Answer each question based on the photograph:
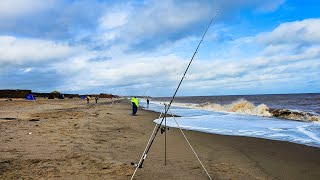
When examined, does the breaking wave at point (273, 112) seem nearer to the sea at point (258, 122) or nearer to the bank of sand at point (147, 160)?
the sea at point (258, 122)

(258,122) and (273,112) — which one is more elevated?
(273,112)

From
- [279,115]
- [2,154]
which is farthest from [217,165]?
[279,115]

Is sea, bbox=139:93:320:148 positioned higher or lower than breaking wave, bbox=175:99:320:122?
lower

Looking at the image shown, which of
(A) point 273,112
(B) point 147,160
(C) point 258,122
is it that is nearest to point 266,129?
(C) point 258,122

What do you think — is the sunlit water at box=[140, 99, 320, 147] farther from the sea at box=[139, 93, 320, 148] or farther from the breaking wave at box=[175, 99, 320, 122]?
the breaking wave at box=[175, 99, 320, 122]

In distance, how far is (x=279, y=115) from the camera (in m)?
25.5

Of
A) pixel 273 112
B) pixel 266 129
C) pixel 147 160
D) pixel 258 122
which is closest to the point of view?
pixel 147 160

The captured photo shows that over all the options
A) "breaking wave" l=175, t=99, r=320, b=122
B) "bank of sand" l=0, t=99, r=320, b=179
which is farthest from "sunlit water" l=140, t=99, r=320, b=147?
"breaking wave" l=175, t=99, r=320, b=122

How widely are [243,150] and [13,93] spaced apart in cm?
6707

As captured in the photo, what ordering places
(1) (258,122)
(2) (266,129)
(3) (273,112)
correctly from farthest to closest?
(3) (273,112)
(1) (258,122)
(2) (266,129)

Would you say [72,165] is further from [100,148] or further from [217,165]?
[217,165]

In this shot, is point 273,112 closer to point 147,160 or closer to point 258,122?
point 258,122

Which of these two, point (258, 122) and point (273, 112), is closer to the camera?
point (258, 122)

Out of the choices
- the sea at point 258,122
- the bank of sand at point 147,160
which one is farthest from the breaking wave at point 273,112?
the bank of sand at point 147,160
